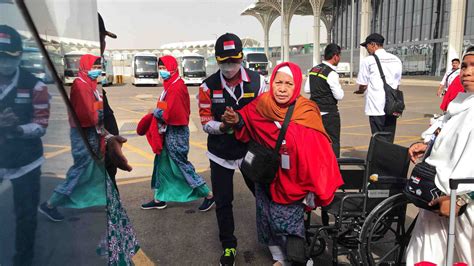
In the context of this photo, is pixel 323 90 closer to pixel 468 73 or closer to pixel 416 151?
pixel 416 151

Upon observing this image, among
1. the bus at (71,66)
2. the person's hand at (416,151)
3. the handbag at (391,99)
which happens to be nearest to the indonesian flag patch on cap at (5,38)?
the bus at (71,66)

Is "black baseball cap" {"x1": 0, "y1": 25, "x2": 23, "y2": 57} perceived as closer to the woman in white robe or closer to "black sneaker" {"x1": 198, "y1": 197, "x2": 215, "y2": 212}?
the woman in white robe

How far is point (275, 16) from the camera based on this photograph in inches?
2212

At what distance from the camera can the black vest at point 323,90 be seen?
4.58m

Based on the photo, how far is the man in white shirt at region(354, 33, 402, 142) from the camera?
4.46 metres


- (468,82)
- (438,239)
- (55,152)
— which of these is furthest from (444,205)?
(55,152)

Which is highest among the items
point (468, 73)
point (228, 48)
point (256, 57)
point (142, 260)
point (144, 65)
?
point (256, 57)

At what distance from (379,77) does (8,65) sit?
4.34 m

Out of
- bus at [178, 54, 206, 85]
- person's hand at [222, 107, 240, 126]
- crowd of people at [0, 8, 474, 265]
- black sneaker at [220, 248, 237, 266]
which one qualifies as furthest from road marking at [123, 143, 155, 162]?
bus at [178, 54, 206, 85]

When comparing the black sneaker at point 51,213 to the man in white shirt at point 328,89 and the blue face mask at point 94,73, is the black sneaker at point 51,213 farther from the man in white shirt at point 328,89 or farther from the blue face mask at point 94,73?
the man in white shirt at point 328,89

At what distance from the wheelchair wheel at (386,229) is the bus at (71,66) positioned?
6.49 feet

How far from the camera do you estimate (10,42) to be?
30.2 inches

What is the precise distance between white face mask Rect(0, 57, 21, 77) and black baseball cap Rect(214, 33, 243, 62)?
6.93ft

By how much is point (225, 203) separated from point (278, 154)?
0.80 m
